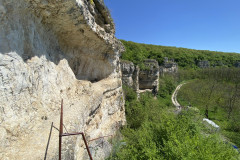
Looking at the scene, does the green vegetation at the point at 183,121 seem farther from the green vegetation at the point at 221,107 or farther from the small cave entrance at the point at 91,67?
the small cave entrance at the point at 91,67

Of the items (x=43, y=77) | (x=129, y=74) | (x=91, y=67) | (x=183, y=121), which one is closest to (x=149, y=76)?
(x=129, y=74)

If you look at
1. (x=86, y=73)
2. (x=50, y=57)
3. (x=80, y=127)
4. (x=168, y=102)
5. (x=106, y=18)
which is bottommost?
(x=168, y=102)

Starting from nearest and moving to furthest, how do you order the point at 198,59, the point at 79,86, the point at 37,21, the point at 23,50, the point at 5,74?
the point at 5,74 < the point at 23,50 < the point at 37,21 < the point at 79,86 < the point at 198,59

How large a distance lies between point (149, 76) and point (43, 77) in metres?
18.4

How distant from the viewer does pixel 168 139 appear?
19.1 ft

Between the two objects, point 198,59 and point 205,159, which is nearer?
point 205,159

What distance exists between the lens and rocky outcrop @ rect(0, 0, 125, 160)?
8.93 ft

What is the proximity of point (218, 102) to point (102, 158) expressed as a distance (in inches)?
862

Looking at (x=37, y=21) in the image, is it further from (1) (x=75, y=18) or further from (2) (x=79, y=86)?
(2) (x=79, y=86)

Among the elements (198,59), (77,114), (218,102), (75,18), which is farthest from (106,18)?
(198,59)

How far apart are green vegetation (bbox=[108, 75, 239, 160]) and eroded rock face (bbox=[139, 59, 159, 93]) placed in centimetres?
430

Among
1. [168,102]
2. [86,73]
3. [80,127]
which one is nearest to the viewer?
[80,127]

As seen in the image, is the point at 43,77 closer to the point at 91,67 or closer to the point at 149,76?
the point at 91,67

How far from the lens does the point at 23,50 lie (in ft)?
10.4
